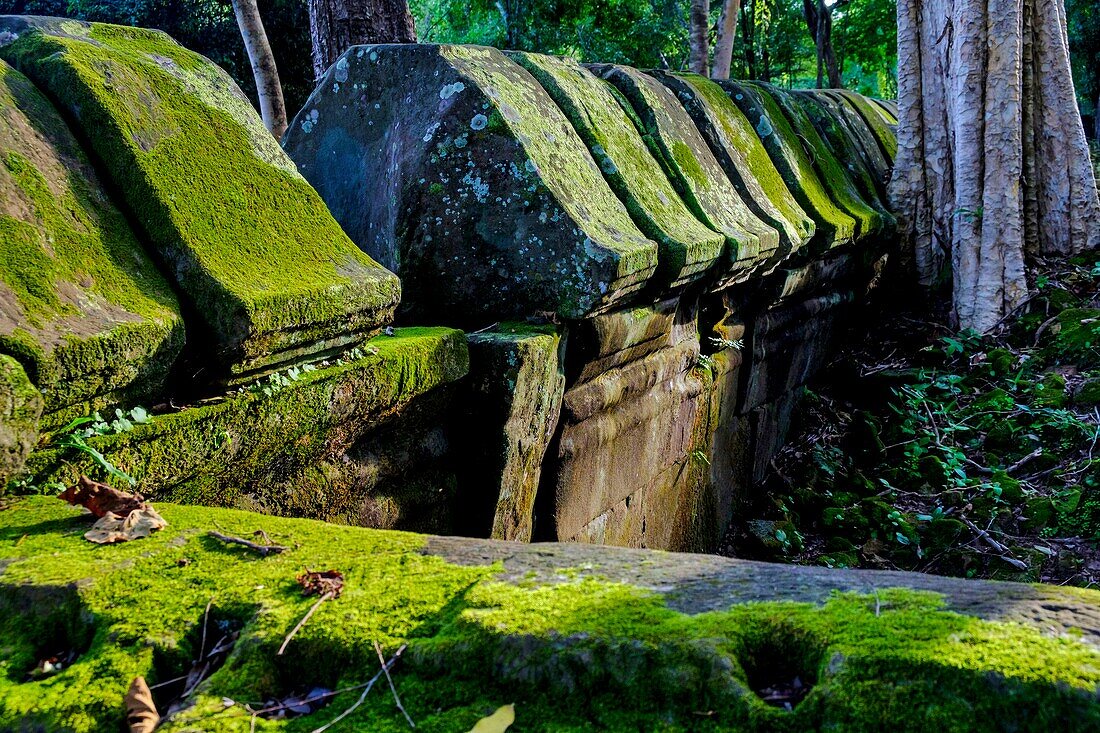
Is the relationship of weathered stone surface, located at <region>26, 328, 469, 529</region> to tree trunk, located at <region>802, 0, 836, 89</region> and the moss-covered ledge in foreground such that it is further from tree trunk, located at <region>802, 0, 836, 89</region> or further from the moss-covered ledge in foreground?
tree trunk, located at <region>802, 0, 836, 89</region>

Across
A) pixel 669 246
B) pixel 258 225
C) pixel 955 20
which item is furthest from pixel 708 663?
pixel 955 20

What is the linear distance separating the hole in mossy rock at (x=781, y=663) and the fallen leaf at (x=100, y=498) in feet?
3.83

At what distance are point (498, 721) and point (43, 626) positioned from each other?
76 centimetres

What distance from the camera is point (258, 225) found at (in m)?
2.25

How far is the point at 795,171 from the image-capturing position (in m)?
5.07

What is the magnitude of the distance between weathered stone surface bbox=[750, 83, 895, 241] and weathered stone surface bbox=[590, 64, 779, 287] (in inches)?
61.7

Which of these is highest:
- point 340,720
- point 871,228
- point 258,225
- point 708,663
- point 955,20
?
point 955,20

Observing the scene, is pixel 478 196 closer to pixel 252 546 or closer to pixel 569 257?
pixel 569 257

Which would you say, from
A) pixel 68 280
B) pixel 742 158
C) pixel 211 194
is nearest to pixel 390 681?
pixel 68 280

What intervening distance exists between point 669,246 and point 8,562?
2.29m

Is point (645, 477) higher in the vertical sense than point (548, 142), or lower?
lower

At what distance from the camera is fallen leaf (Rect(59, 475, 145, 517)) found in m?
1.66

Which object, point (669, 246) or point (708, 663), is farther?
point (669, 246)

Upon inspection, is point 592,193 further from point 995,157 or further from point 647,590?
point 995,157
